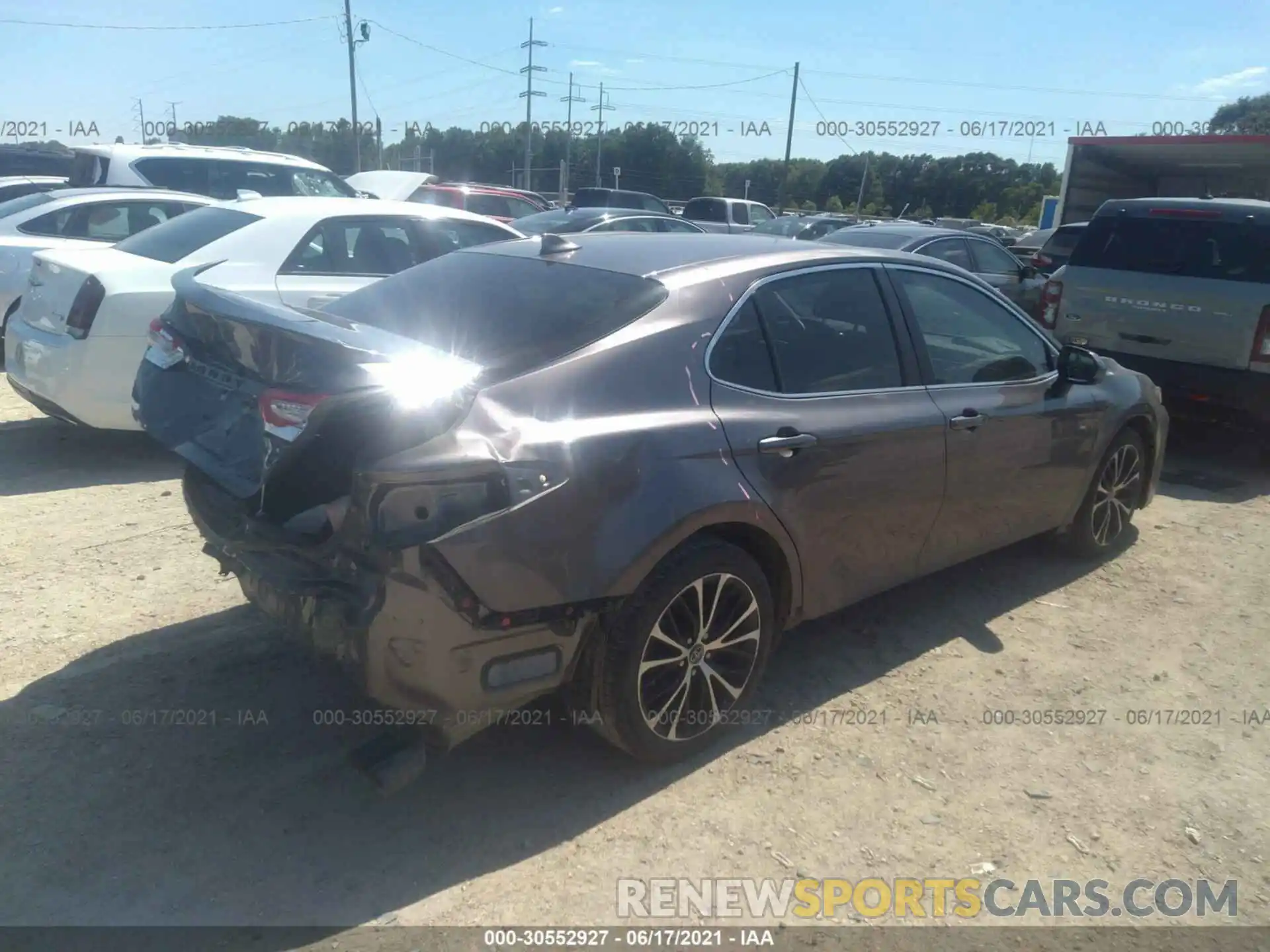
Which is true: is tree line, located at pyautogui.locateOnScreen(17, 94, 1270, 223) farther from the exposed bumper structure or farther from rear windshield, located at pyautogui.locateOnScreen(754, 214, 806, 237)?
the exposed bumper structure

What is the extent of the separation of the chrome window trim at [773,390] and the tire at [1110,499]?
5.68ft

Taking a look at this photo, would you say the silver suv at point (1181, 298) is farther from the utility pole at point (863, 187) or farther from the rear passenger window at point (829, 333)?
the utility pole at point (863, 187)

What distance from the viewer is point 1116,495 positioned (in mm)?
5516

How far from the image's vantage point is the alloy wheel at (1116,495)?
17.6ft

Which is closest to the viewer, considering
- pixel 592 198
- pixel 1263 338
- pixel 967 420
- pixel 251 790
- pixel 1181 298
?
pixel 251 790

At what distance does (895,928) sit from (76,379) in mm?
5417

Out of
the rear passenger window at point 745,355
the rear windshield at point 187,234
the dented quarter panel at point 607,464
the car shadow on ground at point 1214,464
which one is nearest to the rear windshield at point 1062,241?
the car shadow on ground at point 1214,464

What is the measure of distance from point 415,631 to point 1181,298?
675 centimetres

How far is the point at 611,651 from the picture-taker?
314 cm

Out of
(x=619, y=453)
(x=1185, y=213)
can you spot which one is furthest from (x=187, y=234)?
(x=1185, y=213)

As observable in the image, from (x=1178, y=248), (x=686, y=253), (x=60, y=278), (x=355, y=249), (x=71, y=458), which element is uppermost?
(x=686, y=253)

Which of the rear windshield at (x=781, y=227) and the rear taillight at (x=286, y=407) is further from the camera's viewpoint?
the rear windshield at (x=781, y=227)

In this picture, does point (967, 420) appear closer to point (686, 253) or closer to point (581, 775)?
point (686, 253)

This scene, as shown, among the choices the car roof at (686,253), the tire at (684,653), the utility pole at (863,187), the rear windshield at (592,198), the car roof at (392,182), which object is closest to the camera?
the tire at (684,653)
